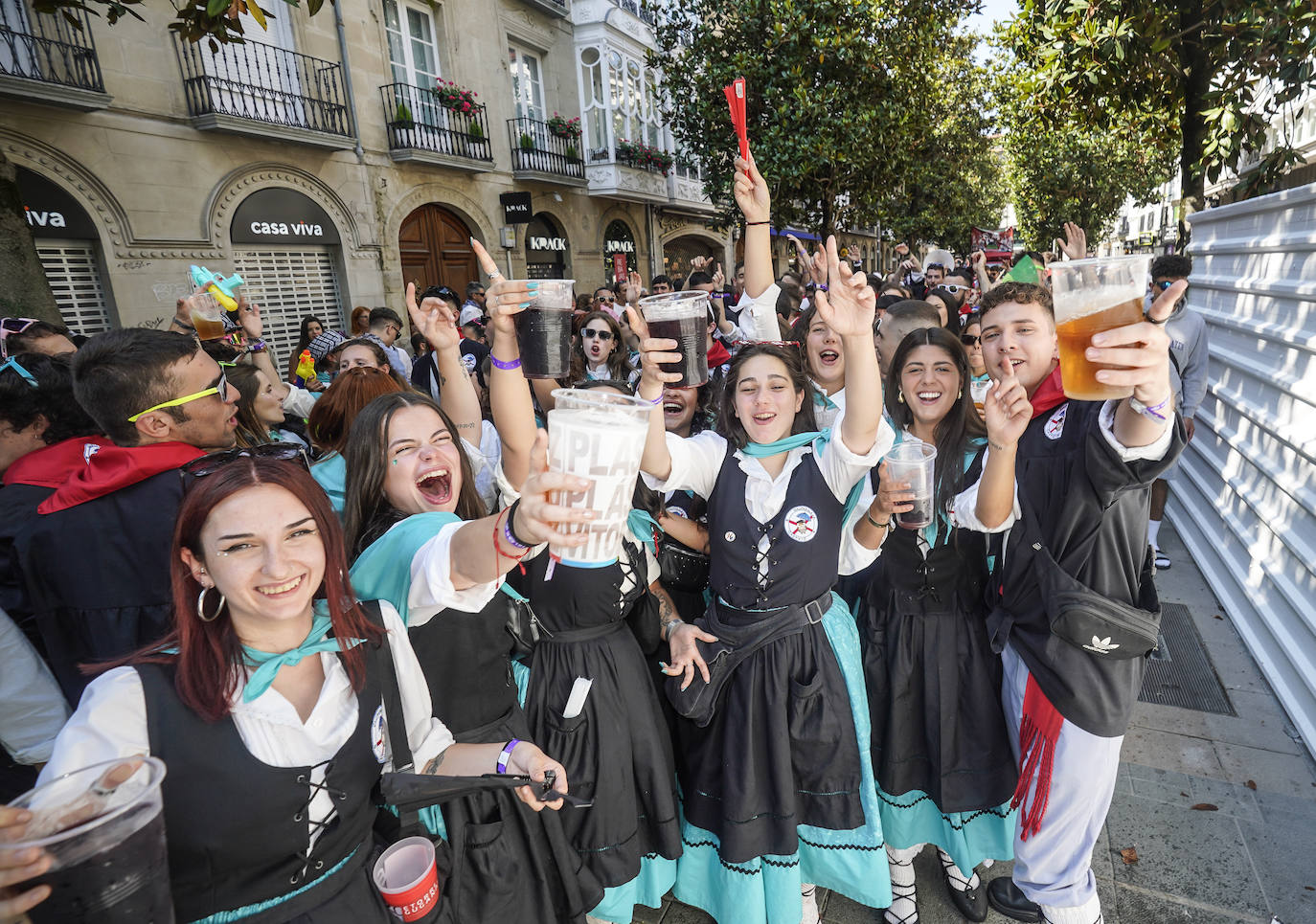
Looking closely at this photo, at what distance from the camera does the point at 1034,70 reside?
7613 millimetres

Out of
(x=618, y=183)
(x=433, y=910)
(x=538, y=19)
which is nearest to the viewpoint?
(x=433, y=910)

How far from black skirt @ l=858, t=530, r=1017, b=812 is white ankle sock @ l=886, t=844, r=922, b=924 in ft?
0.89

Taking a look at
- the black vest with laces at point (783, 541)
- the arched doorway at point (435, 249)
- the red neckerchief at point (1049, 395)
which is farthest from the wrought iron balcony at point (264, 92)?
the red neckerchief at point (1049, 395)

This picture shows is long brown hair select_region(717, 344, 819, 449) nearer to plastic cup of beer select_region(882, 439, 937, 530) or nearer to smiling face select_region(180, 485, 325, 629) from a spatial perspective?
plastic cup of beer select_region(882, 439, 937, 530)

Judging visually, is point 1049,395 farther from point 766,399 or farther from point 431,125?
point 431,125

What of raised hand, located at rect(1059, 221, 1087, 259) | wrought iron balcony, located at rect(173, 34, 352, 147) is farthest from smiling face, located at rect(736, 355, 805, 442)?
wrought iron balcony, located at rect(173, 34, 352, 147)

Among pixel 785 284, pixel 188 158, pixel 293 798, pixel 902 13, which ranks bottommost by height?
pixel 293 798

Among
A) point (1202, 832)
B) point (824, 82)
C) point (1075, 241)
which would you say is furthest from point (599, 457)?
point (824, 82)

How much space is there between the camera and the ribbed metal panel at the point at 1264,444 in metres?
3.91

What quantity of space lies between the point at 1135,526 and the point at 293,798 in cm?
252

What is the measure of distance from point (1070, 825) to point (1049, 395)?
4.77ft

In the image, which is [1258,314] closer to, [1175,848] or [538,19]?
[1175,848]

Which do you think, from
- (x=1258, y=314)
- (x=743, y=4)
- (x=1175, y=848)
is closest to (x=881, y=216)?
(x=743, y=4)

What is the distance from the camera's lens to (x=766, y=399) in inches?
101
